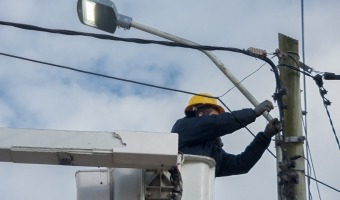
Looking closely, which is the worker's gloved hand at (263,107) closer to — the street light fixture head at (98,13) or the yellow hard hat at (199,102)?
the yellow hard hat at (199,102)

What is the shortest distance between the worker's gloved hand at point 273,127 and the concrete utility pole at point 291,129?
74 mm

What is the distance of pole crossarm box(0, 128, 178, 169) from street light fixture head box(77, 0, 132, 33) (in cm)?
192

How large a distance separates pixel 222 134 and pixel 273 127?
444 millimetres

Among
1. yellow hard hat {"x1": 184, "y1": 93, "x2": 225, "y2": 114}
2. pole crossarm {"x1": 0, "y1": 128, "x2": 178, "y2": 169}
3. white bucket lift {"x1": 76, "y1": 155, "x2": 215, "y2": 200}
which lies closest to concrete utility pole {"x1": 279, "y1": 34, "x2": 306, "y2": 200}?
yellow hard hat {"x1": 184, "y1": 93, "x2": 225, "y2": 114}

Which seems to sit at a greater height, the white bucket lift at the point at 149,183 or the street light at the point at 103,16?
the street light at the point at 103,16

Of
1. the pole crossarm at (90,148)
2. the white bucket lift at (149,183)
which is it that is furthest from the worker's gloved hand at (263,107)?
the pole crossarm at (90,148)

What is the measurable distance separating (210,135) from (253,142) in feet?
2.71

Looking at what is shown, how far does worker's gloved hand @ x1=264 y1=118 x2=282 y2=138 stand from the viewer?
6.69 meters

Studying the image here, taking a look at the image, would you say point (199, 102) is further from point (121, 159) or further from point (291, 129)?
point (121, 159)

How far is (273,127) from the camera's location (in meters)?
6.76

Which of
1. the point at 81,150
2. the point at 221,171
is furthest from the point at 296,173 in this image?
the point at 81,150

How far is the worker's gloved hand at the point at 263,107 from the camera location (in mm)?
6656

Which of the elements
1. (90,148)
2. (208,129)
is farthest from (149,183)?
(208,129)

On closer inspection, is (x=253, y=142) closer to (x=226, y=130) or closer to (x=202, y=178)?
(x=226, y=130)
